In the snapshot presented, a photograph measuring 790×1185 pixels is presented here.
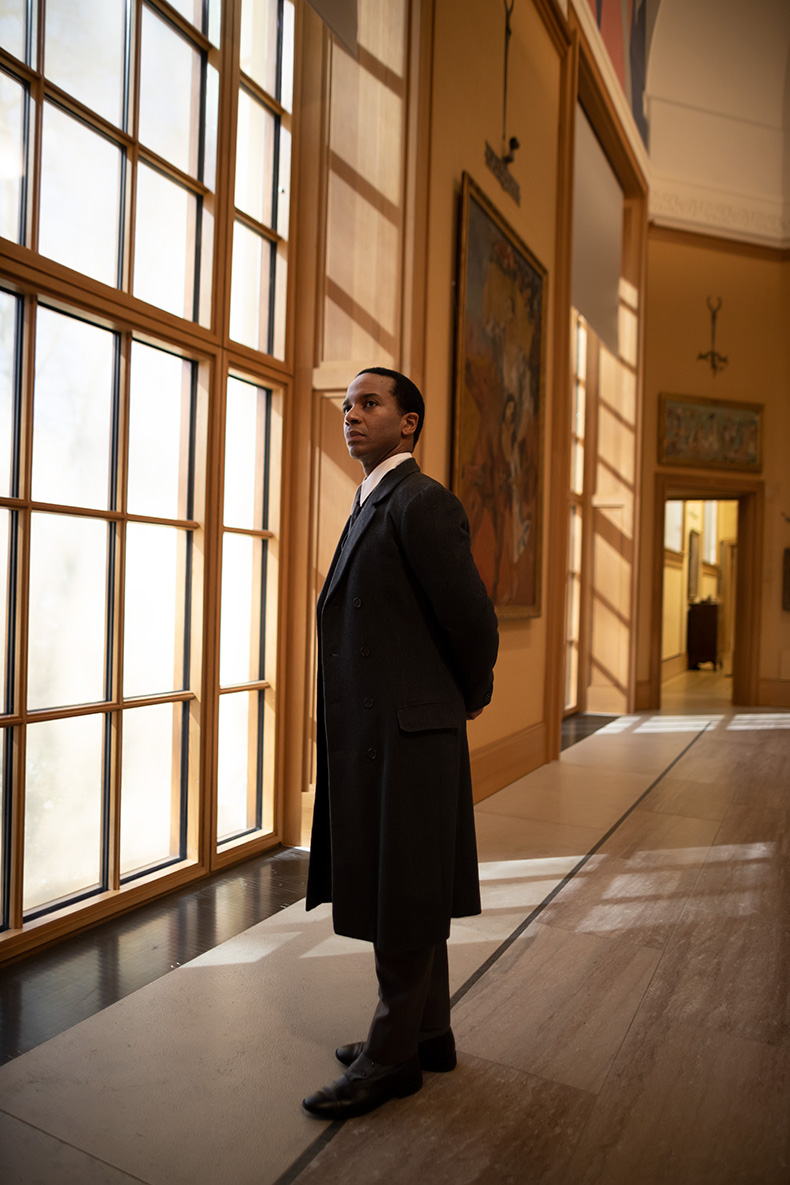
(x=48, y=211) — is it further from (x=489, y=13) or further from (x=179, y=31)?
(x=489, y=13)

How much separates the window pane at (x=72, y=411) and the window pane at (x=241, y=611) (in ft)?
2.93

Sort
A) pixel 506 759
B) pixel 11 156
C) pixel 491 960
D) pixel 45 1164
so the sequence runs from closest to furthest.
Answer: pixel 45 1164 < pixel 11 156 < pixel 491 960 < pixel 506 759

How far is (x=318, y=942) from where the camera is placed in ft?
10.3

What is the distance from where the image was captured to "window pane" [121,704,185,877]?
3453 mm

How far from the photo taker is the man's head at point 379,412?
2.08m

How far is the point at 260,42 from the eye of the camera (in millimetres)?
4102

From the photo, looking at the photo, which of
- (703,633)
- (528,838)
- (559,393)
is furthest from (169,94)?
(703,633)

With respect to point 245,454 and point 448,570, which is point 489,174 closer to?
point 245,454

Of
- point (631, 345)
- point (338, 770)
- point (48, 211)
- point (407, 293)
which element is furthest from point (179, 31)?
point (631, 345)

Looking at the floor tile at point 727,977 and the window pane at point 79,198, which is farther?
the window pane at point 79,198

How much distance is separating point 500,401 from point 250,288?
6.58 feet

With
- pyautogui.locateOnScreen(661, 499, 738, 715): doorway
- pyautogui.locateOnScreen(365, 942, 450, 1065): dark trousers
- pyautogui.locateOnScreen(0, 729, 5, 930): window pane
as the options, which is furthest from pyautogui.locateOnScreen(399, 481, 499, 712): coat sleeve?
pyautogui.locateOnScreen(661, 499, 738, 715): doorway

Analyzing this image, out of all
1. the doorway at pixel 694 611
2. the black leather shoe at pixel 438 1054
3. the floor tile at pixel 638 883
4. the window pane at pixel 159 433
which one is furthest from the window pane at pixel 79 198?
the doorway at pixel 694 611

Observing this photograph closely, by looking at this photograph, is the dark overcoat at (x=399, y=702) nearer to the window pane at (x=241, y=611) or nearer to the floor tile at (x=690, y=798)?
the window pane at (x=241, y=611)
